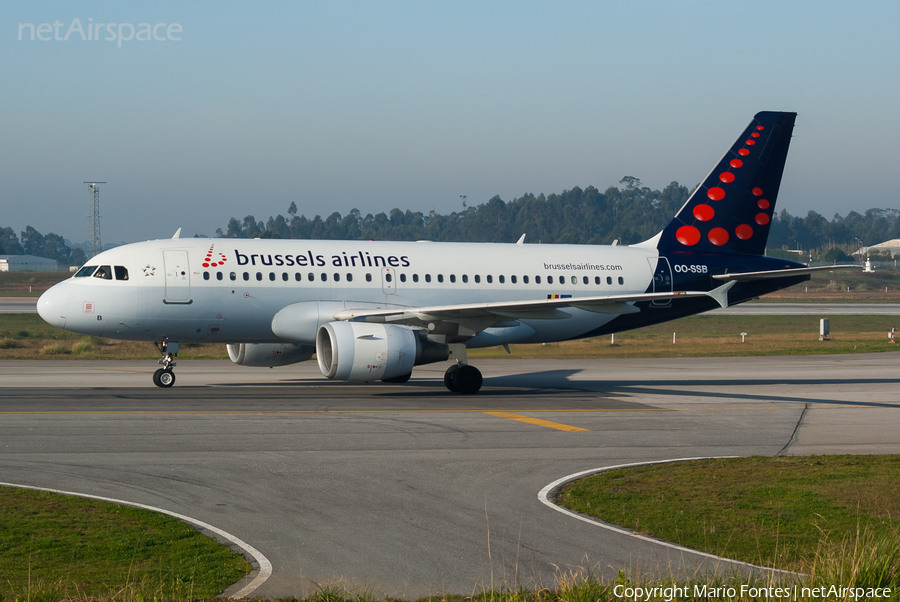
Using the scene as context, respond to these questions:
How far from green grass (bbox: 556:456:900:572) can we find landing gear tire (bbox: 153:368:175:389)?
1641 centimetres

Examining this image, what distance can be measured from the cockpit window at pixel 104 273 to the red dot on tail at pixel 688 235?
19242 mm

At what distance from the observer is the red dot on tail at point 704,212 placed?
3195 centimetres

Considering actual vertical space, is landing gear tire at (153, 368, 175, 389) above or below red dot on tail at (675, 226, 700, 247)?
below

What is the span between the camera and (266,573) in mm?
9281

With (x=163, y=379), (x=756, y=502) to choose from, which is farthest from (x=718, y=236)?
(x=756, y=502)

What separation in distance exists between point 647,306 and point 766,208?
6.20 metres

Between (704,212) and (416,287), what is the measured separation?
11208 millimetres

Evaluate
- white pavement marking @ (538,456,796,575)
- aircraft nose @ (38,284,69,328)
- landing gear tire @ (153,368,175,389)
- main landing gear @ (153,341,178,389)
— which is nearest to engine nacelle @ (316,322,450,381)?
main landing gear @ (153,341,178,389)

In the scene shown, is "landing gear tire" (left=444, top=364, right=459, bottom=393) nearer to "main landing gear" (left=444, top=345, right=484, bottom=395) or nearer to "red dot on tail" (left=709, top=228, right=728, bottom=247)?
"main landing gear" (left=444, top=345, right=484, bottom=395)

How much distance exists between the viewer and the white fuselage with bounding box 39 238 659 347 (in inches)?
1029

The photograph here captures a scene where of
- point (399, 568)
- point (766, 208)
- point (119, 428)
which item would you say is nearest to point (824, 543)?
point (399, 568)

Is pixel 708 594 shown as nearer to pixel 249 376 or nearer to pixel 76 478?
pixel 76 478

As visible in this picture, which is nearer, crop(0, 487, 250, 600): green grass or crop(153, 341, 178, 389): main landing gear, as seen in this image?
crop(0, 487, 250, 600): green grass

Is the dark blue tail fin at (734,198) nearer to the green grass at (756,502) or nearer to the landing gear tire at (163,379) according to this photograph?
the green grass at (756,502)
